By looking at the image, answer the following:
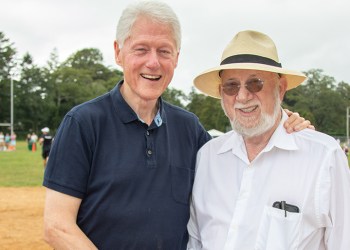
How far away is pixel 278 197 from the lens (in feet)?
9.44

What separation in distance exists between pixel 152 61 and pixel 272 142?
1.01 m

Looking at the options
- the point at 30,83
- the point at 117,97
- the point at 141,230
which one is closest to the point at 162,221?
the point at 141,230

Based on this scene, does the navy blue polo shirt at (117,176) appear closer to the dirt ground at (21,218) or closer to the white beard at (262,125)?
the white beard at (262,125)

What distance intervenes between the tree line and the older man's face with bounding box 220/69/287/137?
2422 inches

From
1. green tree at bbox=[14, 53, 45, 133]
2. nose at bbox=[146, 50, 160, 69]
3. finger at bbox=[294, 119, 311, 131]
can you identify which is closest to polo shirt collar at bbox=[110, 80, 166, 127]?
nose at bbox=[146, 50, 160, 69]

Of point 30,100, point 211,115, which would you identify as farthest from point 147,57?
point 30,100

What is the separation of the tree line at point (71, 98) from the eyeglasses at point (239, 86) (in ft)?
202

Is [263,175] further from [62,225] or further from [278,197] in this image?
[62,225]

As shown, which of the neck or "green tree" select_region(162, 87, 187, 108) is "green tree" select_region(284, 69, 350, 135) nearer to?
"green tree" select_region(162, 87, 187, 108)

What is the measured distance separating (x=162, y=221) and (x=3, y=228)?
711 cm

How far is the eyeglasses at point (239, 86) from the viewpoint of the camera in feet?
10.4

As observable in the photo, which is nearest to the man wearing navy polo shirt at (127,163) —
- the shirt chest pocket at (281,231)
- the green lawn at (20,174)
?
the shirt chest pocket at (281,231)

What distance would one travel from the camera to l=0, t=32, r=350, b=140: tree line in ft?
226

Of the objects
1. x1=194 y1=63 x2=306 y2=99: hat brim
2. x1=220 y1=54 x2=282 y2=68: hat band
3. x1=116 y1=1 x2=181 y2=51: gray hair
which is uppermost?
x1=116 y1=1 x2=181 y2=51: gray hair
